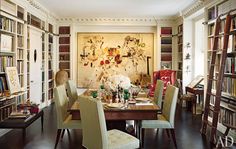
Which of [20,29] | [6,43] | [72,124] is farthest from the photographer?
[20,29]

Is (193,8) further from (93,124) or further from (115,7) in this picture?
(93,124)

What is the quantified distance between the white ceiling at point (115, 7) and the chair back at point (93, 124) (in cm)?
413

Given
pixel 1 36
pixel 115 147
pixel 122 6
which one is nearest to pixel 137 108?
pixel 115 147

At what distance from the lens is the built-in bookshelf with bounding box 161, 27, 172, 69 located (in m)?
8.92

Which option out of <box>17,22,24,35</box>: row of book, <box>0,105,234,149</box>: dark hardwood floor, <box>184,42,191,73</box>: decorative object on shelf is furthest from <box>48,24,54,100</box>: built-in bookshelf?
<box>184,42,191,73</box>: decorative object on shelf

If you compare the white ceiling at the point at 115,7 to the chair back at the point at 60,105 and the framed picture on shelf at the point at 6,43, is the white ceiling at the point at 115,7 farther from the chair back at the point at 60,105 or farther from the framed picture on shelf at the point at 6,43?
the chair back at the point at 60,105

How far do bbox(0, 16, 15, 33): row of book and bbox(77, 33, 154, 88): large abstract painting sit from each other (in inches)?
156

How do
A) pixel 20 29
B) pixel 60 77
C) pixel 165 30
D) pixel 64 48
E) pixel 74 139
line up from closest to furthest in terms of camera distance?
pixel 74 139
pixel 20 29
pixel 60 77
pixel 165 30
pixel 64 48

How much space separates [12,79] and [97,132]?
9.05 ft

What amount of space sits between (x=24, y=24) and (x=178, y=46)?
A: 4.99 m

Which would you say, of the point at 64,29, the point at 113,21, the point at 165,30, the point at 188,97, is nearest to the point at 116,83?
the point at 188,97

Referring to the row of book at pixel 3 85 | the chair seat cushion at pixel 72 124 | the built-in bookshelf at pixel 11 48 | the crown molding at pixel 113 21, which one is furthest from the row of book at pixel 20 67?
the crown molding at pixel 113 21

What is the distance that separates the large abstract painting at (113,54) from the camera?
9.05 meters

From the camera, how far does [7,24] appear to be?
4914mm
